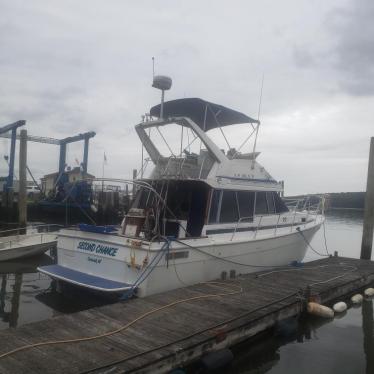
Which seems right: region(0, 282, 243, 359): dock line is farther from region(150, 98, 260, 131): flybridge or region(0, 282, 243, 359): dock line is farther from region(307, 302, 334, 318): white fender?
region(150, 98, 260, 131): flybridge

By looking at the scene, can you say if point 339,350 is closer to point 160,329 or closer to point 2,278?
point 160,329

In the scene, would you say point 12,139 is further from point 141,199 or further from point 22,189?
point 141,199

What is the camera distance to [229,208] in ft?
30.2

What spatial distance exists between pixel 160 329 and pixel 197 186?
3.91 m

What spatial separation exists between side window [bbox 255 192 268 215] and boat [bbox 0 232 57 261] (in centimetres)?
711

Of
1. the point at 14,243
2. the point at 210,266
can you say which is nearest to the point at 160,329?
the point at 210,266

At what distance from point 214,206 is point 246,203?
1.25 m

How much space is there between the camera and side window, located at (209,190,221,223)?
8697mm

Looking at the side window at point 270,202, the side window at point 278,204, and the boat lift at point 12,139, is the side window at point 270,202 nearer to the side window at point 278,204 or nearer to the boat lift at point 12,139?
the side window at point 278,204

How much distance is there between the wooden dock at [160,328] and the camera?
14.6 ft

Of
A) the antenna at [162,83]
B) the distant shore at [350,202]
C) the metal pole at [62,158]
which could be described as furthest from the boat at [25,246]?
the distant shore at [350,202]

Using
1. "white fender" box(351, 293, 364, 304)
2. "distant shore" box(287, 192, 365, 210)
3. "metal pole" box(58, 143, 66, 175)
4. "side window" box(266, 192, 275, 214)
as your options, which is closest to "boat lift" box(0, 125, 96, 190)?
"metal pole" box(58, 143, 66, 175)

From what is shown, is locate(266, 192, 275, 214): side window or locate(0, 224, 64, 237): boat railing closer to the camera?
locate(266, 192, 275, 214): side window

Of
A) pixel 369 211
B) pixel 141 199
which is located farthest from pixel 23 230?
pixel 369 211
